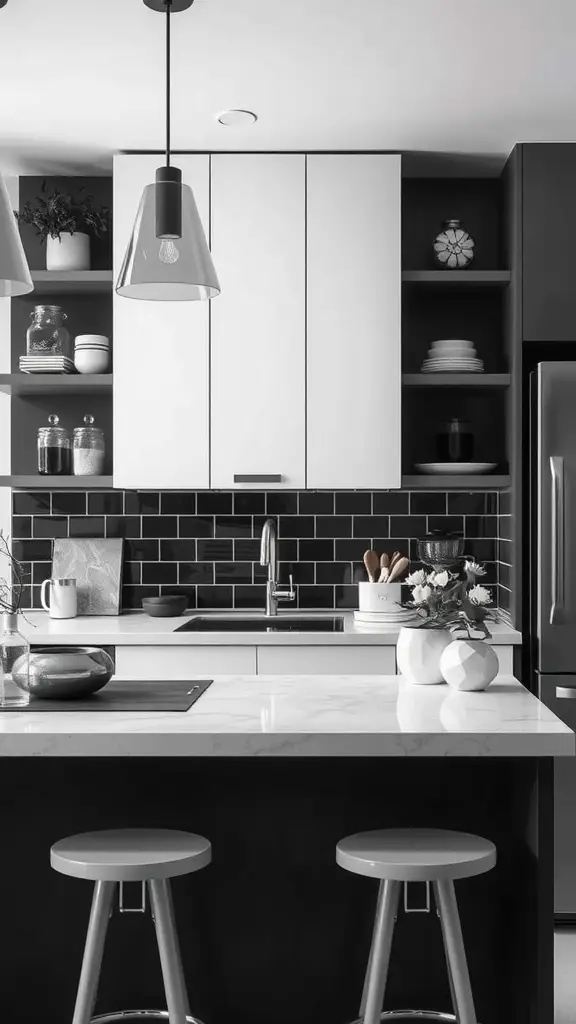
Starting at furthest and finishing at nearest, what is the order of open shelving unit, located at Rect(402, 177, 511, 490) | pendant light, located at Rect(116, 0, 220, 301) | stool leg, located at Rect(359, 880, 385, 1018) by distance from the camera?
open shelving unit, located at Rect(402, 177, 511, 490) → pendant light, located at Rect(116, 0, 220, 301) → stool leg, located at Rect(359, 880, 385, 1018)

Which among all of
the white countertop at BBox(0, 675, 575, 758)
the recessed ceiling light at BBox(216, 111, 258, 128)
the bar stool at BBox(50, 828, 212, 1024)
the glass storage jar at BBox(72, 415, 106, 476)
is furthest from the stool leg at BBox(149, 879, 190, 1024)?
the recessed ceiling light at BBox(216, 111, 258, 128)

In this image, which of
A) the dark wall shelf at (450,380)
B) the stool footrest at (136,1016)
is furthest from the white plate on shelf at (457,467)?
the stool footrest at (136,1016)

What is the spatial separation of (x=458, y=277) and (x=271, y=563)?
4.56 ft

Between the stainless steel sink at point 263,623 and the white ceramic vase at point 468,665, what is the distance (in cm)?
141

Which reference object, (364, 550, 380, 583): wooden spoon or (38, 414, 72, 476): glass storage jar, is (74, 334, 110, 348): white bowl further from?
(364, 550, 380, 583): wooden spoon

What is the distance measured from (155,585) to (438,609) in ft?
6.72

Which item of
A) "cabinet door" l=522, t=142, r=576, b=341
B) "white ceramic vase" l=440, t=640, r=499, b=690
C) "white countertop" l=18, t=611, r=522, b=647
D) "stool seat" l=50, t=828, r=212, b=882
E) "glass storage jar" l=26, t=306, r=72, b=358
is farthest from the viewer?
"glass storage jar" l=26, t=306, r=72, b=358

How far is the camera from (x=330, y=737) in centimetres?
195

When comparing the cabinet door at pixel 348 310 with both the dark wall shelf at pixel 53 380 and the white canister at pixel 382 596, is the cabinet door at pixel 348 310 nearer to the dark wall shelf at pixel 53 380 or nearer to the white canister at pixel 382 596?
the white canister at pixel 382 596

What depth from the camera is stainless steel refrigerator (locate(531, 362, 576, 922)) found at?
3.47 metres

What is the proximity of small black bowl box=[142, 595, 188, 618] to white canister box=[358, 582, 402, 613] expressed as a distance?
766 mm

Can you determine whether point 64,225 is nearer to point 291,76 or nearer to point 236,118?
point 236,118

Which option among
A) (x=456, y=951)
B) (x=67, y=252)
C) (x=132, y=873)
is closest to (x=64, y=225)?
(x=67, y=252)

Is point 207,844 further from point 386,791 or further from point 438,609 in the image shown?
point 438,609
